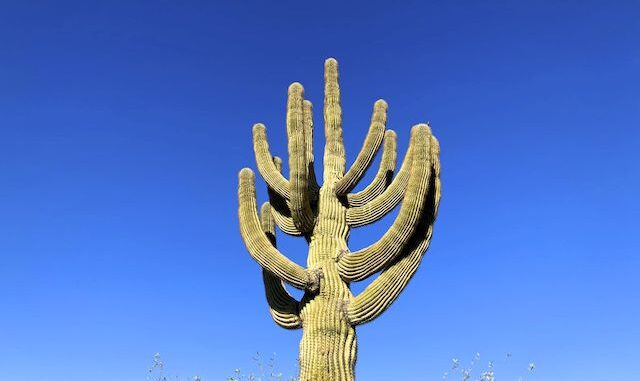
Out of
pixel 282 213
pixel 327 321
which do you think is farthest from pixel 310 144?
pixel 327 321

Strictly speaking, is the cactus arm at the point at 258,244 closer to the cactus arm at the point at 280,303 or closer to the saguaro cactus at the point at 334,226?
the saguaro cactus at the point at 334,226

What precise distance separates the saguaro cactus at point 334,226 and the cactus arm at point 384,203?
0.01 m

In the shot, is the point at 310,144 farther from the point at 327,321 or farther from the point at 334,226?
the point at 327,321

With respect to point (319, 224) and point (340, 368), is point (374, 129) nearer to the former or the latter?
point (319, 224)

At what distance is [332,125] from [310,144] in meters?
0.42

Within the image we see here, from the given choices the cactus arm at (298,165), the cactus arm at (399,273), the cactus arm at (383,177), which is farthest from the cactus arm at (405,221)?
the cactus arm at (383,177)

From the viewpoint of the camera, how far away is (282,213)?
8.77m

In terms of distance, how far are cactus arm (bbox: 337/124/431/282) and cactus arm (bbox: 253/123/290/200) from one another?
1.48m

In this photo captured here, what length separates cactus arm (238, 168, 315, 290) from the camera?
300 inches

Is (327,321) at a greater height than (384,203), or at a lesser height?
lesser

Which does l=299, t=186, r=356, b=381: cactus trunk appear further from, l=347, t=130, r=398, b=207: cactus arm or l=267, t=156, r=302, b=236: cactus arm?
l=347, t=130, r=398, b=207: cactus arm

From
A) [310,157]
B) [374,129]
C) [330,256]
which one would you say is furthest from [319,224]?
[374,129]

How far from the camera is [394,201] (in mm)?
8227

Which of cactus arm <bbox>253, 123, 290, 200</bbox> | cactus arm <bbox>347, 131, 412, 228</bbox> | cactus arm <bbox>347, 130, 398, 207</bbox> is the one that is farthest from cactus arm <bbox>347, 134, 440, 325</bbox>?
cactus arm <bbox>253, 123, 290, 200</bbox>
